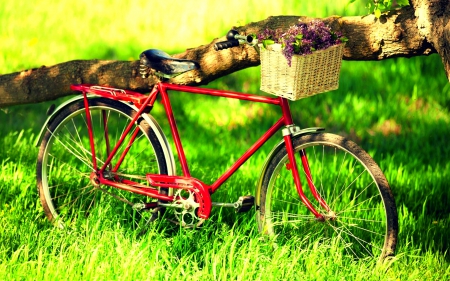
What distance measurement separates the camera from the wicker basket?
420 centimetres

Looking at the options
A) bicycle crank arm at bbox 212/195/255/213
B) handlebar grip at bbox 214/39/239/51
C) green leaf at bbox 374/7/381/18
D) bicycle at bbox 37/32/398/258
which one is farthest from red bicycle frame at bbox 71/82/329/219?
green leaf at bbox 374/7/381/18

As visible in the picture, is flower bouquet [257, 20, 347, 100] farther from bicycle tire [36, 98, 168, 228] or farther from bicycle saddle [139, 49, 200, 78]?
bicycle tire [36, 98, 168, 228]

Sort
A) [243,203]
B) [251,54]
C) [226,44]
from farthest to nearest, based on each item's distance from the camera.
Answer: [251,54], [243,203], [226,44]

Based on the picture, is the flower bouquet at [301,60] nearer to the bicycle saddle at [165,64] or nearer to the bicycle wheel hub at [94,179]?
the bicycle saddle at [165,64]

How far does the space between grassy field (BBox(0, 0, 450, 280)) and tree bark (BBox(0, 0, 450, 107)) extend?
0.26 meters

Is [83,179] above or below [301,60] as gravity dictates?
below

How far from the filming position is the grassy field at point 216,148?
444 centimetres

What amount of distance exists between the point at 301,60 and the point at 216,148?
2.77 metres

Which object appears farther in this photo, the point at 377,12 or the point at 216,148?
the point at 216,148

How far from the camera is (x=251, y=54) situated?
4992 mm

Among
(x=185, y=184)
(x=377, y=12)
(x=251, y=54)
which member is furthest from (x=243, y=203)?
(x=377, y=12)

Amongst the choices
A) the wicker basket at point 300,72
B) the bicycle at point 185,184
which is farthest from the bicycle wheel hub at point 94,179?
the wicker basket at point 300,72

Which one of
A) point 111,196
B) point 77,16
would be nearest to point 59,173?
point 111,196

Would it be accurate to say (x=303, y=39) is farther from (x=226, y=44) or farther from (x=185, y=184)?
(x=185, y=184)
